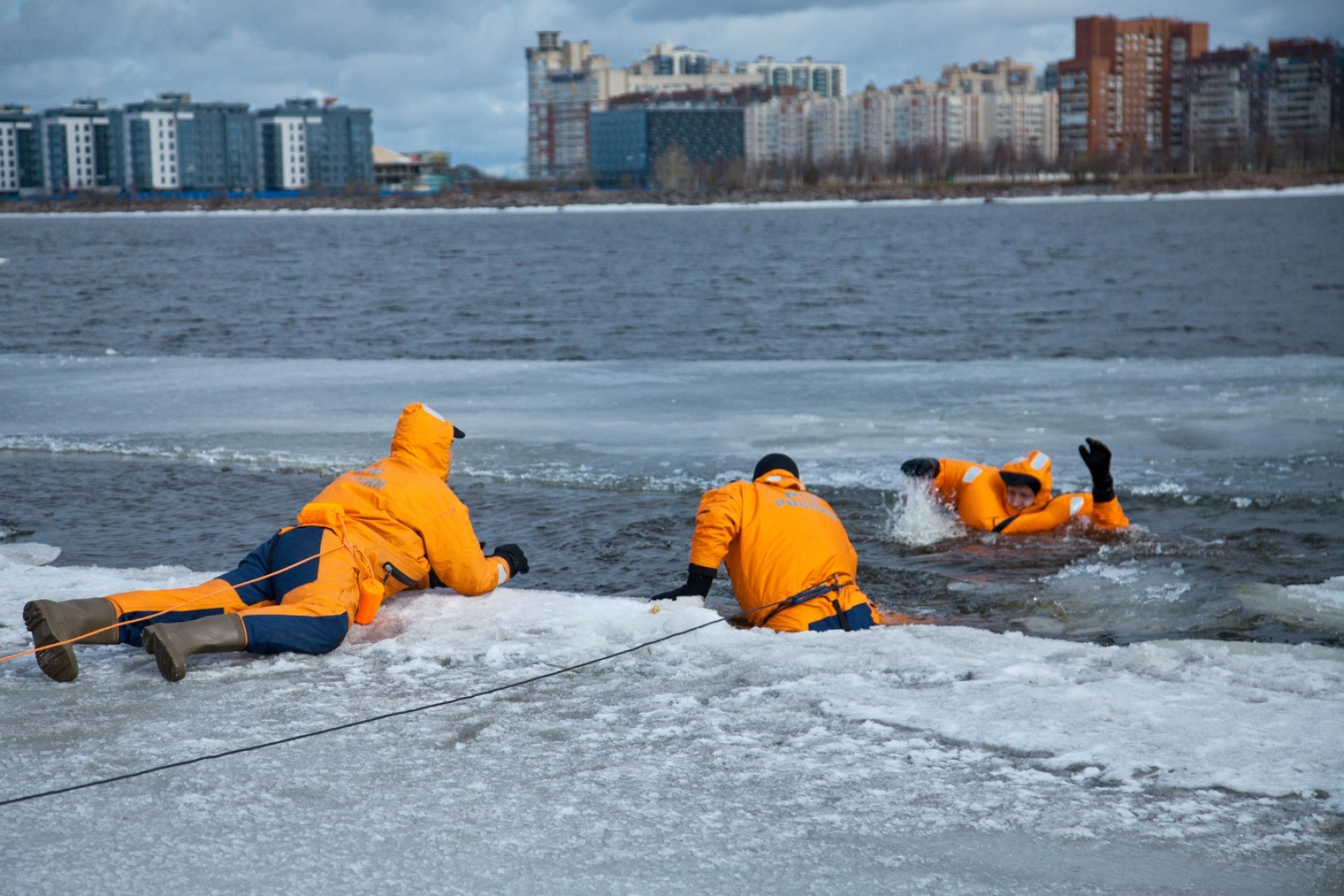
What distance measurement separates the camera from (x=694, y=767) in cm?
337

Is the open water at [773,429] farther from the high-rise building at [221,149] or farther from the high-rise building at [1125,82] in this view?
the high-rise building at [1125,82]

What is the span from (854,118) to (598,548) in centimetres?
18636

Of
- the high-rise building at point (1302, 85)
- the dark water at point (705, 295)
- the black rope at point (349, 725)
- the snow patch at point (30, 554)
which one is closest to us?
the black rope at point (349, 725)

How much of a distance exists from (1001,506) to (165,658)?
16.7ft

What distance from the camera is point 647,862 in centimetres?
287

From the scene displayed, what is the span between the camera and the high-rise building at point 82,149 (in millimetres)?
153000

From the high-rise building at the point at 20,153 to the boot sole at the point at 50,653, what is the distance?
565 ft

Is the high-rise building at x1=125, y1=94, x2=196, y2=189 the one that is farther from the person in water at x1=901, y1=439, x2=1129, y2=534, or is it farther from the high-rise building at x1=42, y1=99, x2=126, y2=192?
the person in water at x1=901, y1=439, x2=1129, y2=534

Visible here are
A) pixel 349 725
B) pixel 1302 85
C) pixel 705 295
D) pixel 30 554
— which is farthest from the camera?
pixel 1302 85

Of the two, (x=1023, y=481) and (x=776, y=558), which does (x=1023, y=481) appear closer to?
(x=1023, y=481)

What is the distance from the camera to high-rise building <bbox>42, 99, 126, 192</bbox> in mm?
153000

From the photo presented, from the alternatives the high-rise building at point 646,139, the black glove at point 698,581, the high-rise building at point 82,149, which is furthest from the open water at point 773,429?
the high-rise building at point 646,139

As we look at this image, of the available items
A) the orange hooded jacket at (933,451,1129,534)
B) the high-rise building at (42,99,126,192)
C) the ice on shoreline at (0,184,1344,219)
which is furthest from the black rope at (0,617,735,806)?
the high-rise building at (42,99,126,192)

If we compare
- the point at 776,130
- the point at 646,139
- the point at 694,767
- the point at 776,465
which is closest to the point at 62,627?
the point at 694,767
